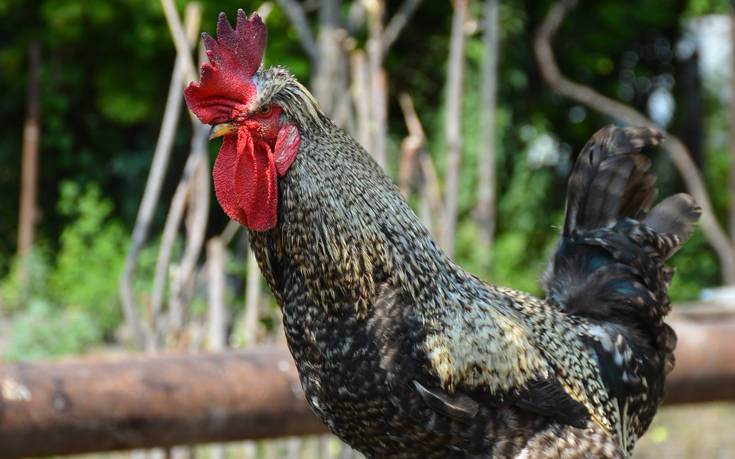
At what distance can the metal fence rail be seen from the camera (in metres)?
2.85

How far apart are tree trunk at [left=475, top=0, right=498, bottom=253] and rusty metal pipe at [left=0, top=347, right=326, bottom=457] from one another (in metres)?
5.74

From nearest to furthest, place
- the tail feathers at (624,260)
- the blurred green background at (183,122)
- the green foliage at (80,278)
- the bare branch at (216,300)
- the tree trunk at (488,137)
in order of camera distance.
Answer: the tail feathers at (624,260) < the bare branch at (216,300) < the tree trunk at (488,137) < the green foliage at (80,278) < the blurred green background at (183,122)

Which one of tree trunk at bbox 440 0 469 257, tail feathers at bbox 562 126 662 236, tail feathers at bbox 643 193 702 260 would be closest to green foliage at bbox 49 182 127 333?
tree trunk at bbox 440 0 469 257

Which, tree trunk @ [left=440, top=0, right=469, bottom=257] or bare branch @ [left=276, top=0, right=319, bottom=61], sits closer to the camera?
tree trunk @ [left=440, top=0, right=469, bottom=257]

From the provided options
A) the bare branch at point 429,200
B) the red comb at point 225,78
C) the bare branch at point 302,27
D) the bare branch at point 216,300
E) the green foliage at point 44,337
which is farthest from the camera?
the green foliage at point 44,337

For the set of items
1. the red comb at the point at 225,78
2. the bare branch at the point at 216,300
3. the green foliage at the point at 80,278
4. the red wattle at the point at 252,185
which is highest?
the red comb at the point at 225,78

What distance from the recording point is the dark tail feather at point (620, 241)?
2838mm

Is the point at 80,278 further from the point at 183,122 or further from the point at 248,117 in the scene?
the point at 248,117

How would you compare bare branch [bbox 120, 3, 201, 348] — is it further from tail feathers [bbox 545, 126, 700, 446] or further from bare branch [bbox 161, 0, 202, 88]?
tail feathers [bbox 545, 126, 700, 446]

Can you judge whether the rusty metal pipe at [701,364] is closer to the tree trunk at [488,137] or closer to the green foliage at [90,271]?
the tree trunk at [488,137]

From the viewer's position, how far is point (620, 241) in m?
2.90

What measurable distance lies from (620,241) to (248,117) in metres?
A: 1.44

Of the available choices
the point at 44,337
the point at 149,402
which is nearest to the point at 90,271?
the point at 44,337

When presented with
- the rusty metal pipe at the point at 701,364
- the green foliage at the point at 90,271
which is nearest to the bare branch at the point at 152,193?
the rusty metal pipe at the point at 701,364
